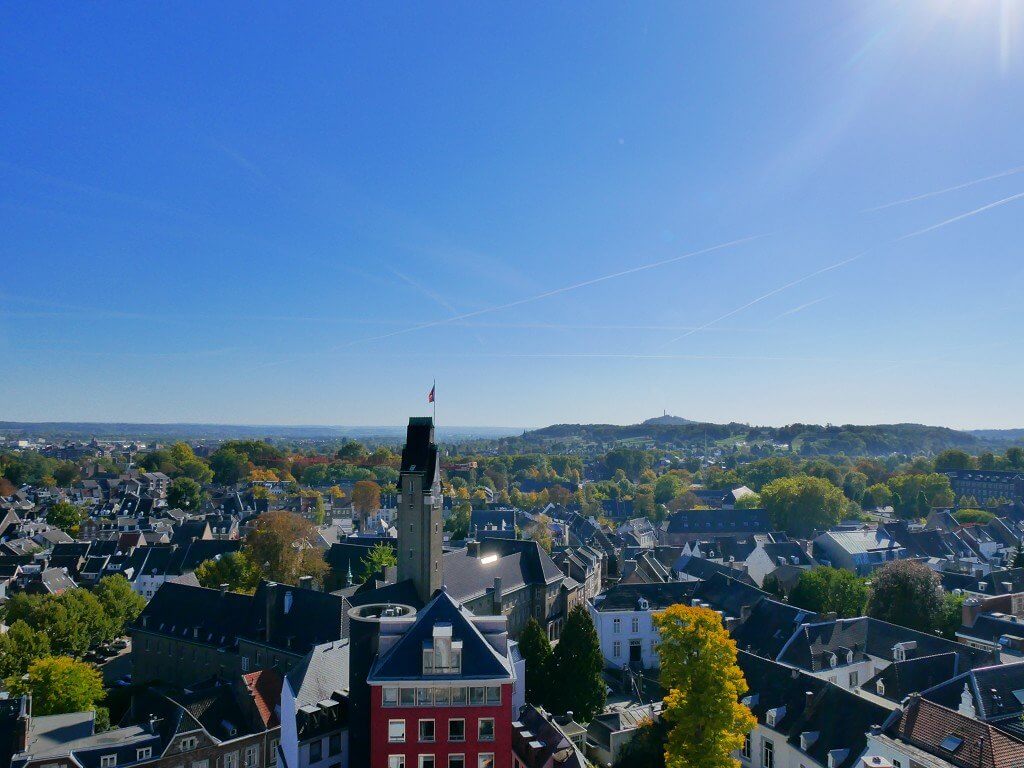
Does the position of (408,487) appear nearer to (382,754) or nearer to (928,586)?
(382,754)

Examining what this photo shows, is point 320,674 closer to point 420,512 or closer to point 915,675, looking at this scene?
point 420,512

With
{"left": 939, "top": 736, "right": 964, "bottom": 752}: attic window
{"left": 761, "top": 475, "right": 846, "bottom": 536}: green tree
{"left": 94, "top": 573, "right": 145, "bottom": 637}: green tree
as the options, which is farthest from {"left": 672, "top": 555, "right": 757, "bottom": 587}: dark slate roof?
{"left": 94, "top": 573, "right": 145, "bottom": 637}: green tree

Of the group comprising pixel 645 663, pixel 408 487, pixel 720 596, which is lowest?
pixel 645 663

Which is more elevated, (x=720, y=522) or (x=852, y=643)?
(x=852, y=643)

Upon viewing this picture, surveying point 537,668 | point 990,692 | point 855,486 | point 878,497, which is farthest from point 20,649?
point 855,486

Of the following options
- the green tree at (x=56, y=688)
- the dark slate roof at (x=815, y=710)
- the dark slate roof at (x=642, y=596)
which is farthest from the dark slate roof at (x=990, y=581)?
the green tree at (x=56, y=688)

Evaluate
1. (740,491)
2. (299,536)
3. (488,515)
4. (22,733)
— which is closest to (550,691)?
(22,733)
